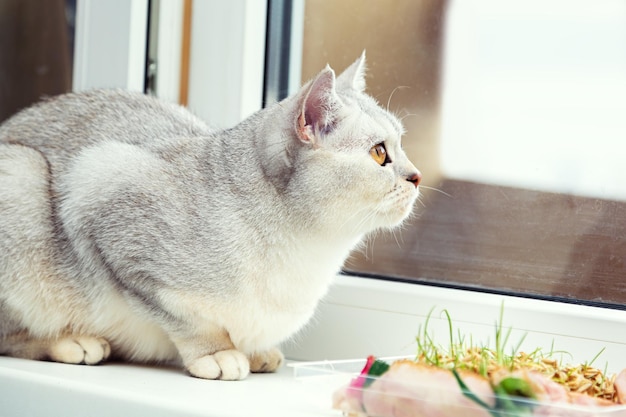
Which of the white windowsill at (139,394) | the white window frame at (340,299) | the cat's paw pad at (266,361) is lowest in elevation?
the cat's paw pad at (266,361)

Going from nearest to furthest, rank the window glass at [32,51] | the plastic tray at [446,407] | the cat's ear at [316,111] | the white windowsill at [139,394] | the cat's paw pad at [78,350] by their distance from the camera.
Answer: the plastic tray at [446,407] < the white windowsill at [139,394] < the cat's ear at [316,111] < the cat's paw pad at [78,350] < the window glass at [32,51]

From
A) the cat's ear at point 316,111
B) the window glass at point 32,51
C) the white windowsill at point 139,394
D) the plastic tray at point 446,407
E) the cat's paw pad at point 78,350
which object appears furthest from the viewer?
the window glass at point 32,51

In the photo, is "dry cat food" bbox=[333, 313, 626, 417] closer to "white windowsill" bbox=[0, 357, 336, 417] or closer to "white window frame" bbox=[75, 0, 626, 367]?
"white windowsill" bbox=[0, 357, 336, 417]

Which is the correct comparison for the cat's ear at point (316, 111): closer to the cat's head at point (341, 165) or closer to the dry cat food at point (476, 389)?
the cat's head at point (341, 165)

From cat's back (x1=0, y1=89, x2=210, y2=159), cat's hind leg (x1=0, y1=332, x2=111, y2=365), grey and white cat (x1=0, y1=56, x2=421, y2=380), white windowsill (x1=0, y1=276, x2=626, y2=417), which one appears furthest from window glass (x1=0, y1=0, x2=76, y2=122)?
white windowsill (x1=0, y1=276, x2=626, y2=417)

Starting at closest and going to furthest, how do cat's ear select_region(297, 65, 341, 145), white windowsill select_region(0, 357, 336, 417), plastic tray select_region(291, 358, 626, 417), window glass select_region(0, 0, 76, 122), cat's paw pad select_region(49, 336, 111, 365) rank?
plastic tray select_region(291, 358, 626, 417) < white windowsill select_region(0, 357, 336, 417) < cat's ear select_region(297, 65, 341, 145) < cat's paw pad select_region(49, 336, 111, 365) < window glass select_region(0, 0, 76, 122)

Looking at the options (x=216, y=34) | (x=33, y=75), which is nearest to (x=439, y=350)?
(x=216, y=34)

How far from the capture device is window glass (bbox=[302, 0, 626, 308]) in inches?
49.3

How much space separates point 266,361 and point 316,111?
1.33ft

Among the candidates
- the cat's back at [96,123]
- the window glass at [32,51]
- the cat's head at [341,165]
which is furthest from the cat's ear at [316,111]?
the window glass at [32,51]

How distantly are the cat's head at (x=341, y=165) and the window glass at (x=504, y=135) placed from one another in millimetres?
217

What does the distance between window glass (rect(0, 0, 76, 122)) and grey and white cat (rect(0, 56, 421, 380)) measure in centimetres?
53

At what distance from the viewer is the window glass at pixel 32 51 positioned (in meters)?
1.84

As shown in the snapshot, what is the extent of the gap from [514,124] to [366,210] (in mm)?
332
